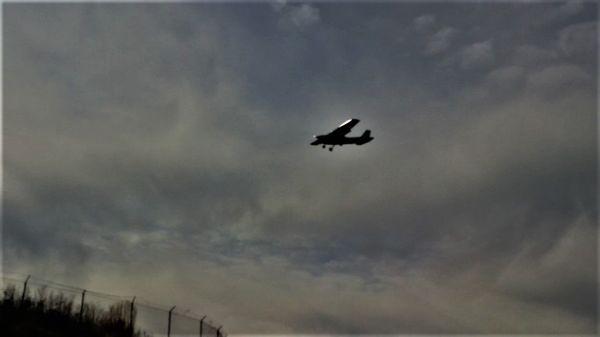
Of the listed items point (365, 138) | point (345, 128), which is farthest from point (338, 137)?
point (365, 138)

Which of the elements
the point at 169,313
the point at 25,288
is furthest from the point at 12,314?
the point at 169,313

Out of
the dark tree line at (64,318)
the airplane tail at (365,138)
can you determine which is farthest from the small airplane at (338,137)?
the dark tree line at (64,318)

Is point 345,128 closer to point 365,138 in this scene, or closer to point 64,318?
point 365,138

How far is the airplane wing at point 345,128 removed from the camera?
167 feet

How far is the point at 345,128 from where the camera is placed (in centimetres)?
5153

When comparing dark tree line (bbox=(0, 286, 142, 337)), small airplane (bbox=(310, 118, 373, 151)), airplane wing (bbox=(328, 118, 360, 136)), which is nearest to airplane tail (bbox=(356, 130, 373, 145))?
small airplane (bbox=(310, 118, 373, 151))

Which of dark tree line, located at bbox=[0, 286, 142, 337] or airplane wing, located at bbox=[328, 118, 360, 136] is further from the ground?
airplane wing, located at bbox=[328, 118, 360, 136]

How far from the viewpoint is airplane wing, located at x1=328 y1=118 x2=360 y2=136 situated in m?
50.8

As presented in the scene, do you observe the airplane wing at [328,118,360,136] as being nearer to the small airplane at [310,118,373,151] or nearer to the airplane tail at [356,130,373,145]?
the small airplane at [310,118,373,151]

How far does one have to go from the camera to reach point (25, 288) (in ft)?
115

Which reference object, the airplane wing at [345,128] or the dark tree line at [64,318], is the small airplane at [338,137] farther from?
the dark tree line at [64,318]

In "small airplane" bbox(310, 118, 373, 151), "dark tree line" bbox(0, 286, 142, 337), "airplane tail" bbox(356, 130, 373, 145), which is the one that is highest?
"airplane tail" bbox(356, 130, 373, 145)

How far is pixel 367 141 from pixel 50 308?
33603 millimetres

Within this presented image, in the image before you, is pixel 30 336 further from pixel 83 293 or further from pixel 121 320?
pixel 121 320
